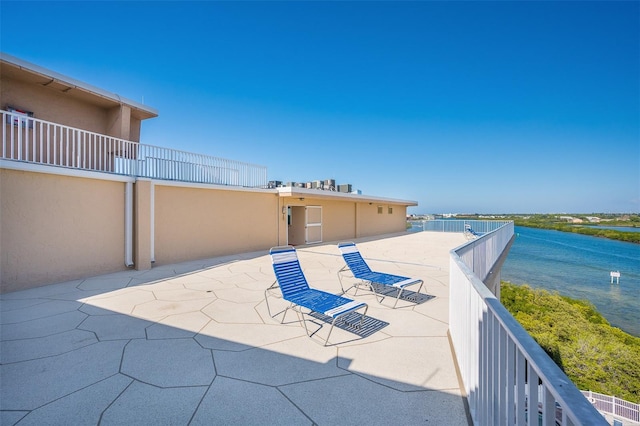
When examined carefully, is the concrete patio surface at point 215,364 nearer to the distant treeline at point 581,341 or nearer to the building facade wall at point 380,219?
the distant treeline at point 581,341

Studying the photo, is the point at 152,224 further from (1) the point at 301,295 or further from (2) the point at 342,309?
(2) the point at 342,309

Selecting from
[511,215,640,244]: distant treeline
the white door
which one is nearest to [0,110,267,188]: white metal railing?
the white door

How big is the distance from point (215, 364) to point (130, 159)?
29.0ft

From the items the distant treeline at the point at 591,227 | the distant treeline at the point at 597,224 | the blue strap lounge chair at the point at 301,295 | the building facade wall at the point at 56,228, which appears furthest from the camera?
the distant treeline at the point at 597,224

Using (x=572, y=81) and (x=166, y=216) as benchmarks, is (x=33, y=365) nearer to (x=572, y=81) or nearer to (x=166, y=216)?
(x=166, y=216)

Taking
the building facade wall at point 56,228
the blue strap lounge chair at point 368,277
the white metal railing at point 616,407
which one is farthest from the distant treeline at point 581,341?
the building facade wall at point 56,228

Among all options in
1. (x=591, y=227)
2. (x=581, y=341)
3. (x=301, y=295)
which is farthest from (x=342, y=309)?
(x=591, y=227)

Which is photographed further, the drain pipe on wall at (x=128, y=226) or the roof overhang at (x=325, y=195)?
the roof overhang at (x=325, y=195)

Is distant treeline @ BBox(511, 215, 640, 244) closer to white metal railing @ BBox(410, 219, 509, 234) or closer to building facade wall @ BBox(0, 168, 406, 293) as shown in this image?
white metal railing @ BBox(410, 219, 509, 234)

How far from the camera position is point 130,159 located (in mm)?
9391

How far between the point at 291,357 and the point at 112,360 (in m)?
2.07

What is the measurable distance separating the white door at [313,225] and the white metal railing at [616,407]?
12583mm

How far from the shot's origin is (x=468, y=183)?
38812mm

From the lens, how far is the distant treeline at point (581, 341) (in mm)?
12766
